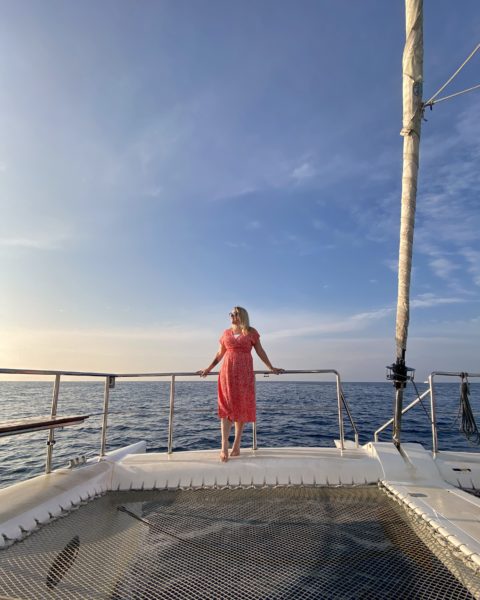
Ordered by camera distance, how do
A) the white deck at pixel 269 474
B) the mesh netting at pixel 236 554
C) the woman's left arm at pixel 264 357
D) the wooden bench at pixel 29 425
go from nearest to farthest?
the mesh netting at pixel 236 554 < the wooden bench at pixel 29 425 < the white deck at pixel 269 474 < the woman's left arm at pixel 264 357

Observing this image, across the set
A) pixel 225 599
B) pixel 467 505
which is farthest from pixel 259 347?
pixel 225 599

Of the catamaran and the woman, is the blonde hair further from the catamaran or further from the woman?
the catamaran

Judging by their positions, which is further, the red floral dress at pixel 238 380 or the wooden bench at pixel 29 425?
the red floral dress at pixel 238 380

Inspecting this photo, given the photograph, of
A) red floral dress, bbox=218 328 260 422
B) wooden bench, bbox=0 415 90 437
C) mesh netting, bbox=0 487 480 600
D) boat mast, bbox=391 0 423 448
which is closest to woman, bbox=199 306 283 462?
red floral dress, bbox=218 328 260 422

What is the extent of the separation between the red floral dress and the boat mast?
1.86 metres

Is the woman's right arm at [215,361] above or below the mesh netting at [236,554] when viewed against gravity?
Result: above

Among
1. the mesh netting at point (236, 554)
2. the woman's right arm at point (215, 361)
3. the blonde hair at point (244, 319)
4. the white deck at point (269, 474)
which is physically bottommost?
the mesh netting at point (236, 554)

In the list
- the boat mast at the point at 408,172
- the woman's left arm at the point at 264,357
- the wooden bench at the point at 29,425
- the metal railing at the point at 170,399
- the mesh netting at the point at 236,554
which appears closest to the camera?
the mesh netting at the point at 236,554

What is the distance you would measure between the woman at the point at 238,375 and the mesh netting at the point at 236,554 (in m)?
1.16

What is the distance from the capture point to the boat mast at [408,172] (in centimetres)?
459

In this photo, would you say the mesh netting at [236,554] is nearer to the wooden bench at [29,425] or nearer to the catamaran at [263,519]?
the catamaran at [263,519]

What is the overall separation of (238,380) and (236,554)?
2.24 m

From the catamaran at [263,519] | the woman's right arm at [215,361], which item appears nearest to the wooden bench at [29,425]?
the catamaran at [263,519]

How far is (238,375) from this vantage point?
464cm
